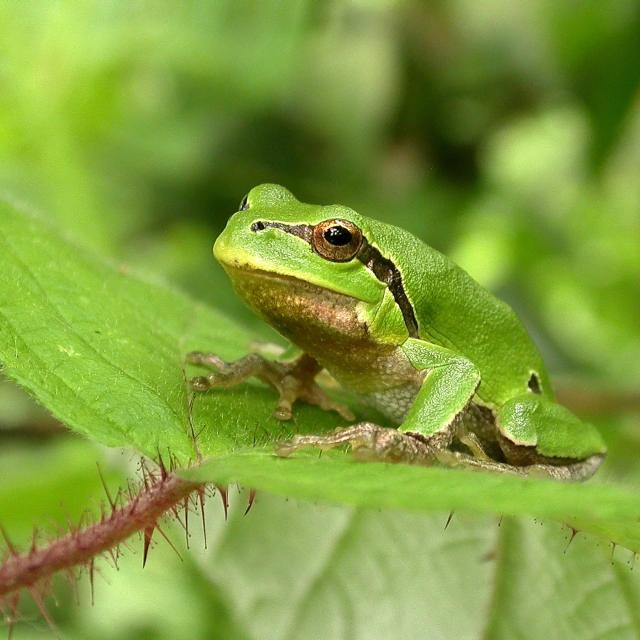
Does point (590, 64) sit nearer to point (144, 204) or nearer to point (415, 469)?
point (144, 204)

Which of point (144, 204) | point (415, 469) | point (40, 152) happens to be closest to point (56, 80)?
point (40, 152)

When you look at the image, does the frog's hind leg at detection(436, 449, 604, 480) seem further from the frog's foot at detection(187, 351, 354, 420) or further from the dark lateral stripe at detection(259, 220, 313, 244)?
the dark lateral stripe at detection(259, 220, 313, 244)

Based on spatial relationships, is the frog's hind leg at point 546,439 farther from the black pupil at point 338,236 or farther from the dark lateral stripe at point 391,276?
the black pupil at point 338,236

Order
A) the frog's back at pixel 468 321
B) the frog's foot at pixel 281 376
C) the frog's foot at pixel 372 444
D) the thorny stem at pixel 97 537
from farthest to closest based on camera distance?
the frog's back at pixel 468 321
the frog's foot at pixel 281 376
the frog's foot at pixel 372 444
the thorny stem at pixel 97 537

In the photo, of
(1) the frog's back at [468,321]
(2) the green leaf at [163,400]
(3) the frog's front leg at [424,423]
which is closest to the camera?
(2) the green leaf at [163,400]

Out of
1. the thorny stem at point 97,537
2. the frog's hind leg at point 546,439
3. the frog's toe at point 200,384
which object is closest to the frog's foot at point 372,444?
the thorny stem at point 97,537

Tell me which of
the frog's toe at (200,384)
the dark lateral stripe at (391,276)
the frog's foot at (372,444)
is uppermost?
the dark lateral stripe at (391,276)

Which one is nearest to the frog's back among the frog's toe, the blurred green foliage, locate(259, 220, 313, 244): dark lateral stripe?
locate(259, 220, 313, 244): dark lateral stripe
